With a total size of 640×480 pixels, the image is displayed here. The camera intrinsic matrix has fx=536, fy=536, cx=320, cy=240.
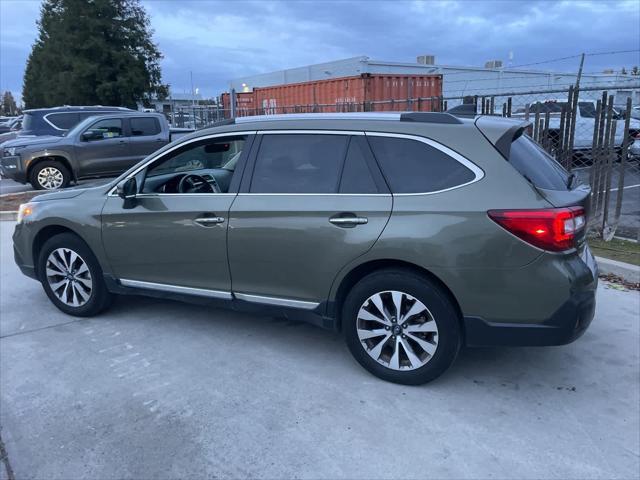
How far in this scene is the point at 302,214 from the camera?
3.62 metres

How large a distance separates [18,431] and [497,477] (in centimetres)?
268

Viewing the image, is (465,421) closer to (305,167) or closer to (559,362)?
(559,362)

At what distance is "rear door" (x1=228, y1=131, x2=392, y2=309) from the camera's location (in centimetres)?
348

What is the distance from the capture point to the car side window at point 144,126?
41.5 ft

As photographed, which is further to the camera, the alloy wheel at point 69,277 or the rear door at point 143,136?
the rear door at point 143,136

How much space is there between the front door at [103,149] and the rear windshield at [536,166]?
1070 cm

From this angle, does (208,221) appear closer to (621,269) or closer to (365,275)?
(365,275)

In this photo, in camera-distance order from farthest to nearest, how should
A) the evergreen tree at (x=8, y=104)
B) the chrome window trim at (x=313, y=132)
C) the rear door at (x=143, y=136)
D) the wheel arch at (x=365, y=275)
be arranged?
the evergreen tree at (x=8, y=104)
the rear door at (x=143, y=136)
the chrome window trim at (x=313, y=132)
the wheel arch at (x=365, y=275)

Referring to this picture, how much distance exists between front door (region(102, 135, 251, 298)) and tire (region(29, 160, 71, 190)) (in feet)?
28.5

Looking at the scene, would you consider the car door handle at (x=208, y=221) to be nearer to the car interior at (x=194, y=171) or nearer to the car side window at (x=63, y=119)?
the car interior at (x=194, y=171)

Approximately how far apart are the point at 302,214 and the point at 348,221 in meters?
0.34

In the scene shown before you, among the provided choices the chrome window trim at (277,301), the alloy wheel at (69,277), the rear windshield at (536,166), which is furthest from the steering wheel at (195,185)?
the rear windshield at (536,166)

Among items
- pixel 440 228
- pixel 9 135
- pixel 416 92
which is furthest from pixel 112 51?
pixel 440 228

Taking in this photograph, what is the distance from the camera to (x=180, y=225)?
4.11m
